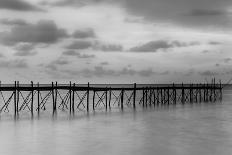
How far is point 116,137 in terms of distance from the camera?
81.4 feet

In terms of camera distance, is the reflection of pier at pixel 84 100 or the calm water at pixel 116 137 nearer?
the calm water at pixel 116 137

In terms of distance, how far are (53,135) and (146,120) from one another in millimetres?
12210

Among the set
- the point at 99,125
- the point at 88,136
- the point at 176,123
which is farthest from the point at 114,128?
the point at 176,123

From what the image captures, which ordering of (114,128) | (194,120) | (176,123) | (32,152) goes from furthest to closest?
(194,120) < (176,123) < (114,128) < (32,152)

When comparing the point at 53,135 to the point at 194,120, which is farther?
the point at 194,120

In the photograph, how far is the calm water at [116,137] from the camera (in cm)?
2053

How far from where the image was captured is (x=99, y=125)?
31000 millimetres

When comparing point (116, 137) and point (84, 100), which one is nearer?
point (116, 137)

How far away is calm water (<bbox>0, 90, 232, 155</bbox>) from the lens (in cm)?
2053

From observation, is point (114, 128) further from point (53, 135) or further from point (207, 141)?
point (207, 141)

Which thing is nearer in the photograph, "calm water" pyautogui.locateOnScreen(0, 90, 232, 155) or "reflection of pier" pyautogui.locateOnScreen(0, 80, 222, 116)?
"calm water" pyautogui.locateOnScreen(0, 90, 232, 155)

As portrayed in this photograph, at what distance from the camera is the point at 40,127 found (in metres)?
29.5

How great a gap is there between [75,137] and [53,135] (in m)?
1.89

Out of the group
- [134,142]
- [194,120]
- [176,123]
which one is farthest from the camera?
[194,120]
